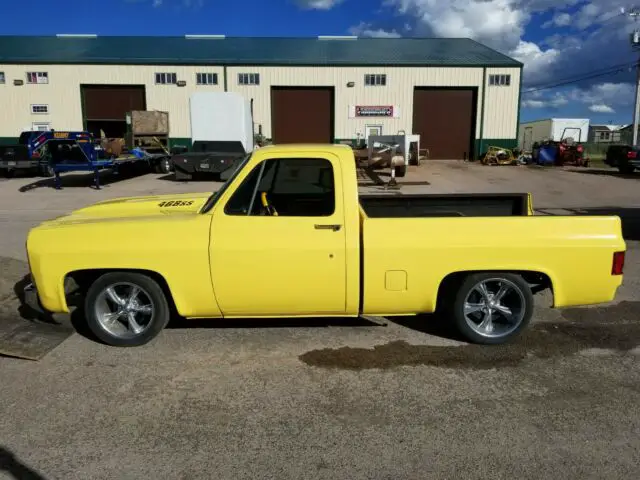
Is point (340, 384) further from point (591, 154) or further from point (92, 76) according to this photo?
point (591, 154)

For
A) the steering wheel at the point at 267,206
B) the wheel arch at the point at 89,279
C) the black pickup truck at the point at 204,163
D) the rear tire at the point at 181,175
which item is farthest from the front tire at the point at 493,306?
the rear tire at the point at 181,175

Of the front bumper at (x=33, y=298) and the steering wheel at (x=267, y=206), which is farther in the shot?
the front bumper at (x=33, y=298)

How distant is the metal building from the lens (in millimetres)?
32781

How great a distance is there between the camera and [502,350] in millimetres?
4465

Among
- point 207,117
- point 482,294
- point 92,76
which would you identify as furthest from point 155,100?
point 482,294

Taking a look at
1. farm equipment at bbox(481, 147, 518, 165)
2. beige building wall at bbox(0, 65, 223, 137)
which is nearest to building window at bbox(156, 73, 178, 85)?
beige building wall at bbox(0, 65, 223, 137)

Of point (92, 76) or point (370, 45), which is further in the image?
point (370, 45)

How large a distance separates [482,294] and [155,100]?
32185mm

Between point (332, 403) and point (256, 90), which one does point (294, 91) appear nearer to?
point (256, 90)

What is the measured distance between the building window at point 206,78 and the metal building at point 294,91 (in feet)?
0.20

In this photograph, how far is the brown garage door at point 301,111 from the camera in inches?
1323

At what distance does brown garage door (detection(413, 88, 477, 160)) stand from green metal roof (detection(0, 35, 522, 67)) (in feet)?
6.30

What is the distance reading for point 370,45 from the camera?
37062 mm

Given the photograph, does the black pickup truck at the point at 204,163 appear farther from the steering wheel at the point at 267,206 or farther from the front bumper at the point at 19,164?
the steering wheel at the point at 267,206
